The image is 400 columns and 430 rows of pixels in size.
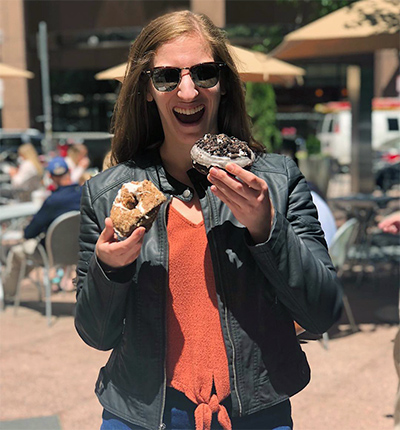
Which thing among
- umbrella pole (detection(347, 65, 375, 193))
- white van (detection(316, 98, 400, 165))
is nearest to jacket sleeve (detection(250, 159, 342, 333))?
umbrella pole (detection(347, 65, 375, 193))

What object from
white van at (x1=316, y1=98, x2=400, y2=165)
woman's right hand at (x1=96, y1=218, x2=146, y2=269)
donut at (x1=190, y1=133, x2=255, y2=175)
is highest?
donut at (x1=190, y1=133, x2=255, y2=175)

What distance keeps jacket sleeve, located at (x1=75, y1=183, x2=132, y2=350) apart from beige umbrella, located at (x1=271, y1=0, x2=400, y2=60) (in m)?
5.54

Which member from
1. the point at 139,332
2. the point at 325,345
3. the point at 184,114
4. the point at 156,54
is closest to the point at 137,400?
the point at 139,332

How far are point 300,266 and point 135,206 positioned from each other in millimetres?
430

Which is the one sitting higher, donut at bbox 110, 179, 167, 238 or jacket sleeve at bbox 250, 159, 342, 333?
donut at bbox 110, 179, 167, 238

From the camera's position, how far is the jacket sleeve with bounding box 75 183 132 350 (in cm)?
160

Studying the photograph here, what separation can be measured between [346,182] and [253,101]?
7.21 meters

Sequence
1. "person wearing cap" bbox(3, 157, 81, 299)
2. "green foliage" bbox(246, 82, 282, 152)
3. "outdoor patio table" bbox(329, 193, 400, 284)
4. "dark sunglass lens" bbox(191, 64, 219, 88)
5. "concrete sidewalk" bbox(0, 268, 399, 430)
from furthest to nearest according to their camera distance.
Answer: "green foliage" bbox(246, 82, 282, 152)
"outdoor patio table" bbox(329, 193, 400, 284)
"person wearing cap" bbox(3, 157, 81, 299)
"concrete sidewalk" bbox(0, 268, 399, 430)
"dark sunglass lens" bbox(191, 64, 219, 88)

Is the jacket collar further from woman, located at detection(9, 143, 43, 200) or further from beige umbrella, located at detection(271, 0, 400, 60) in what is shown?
woman, located at detection(9, 143, 43, 200)

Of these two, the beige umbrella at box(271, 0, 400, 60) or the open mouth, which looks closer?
the open mouth

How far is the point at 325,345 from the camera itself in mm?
5508

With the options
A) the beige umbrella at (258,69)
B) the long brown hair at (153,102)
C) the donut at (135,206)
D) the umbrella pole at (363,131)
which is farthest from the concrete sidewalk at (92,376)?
the umbrella pole at (363,131)

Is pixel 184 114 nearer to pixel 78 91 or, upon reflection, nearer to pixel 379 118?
pixel 379 118

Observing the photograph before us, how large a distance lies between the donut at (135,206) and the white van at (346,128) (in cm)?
2182
